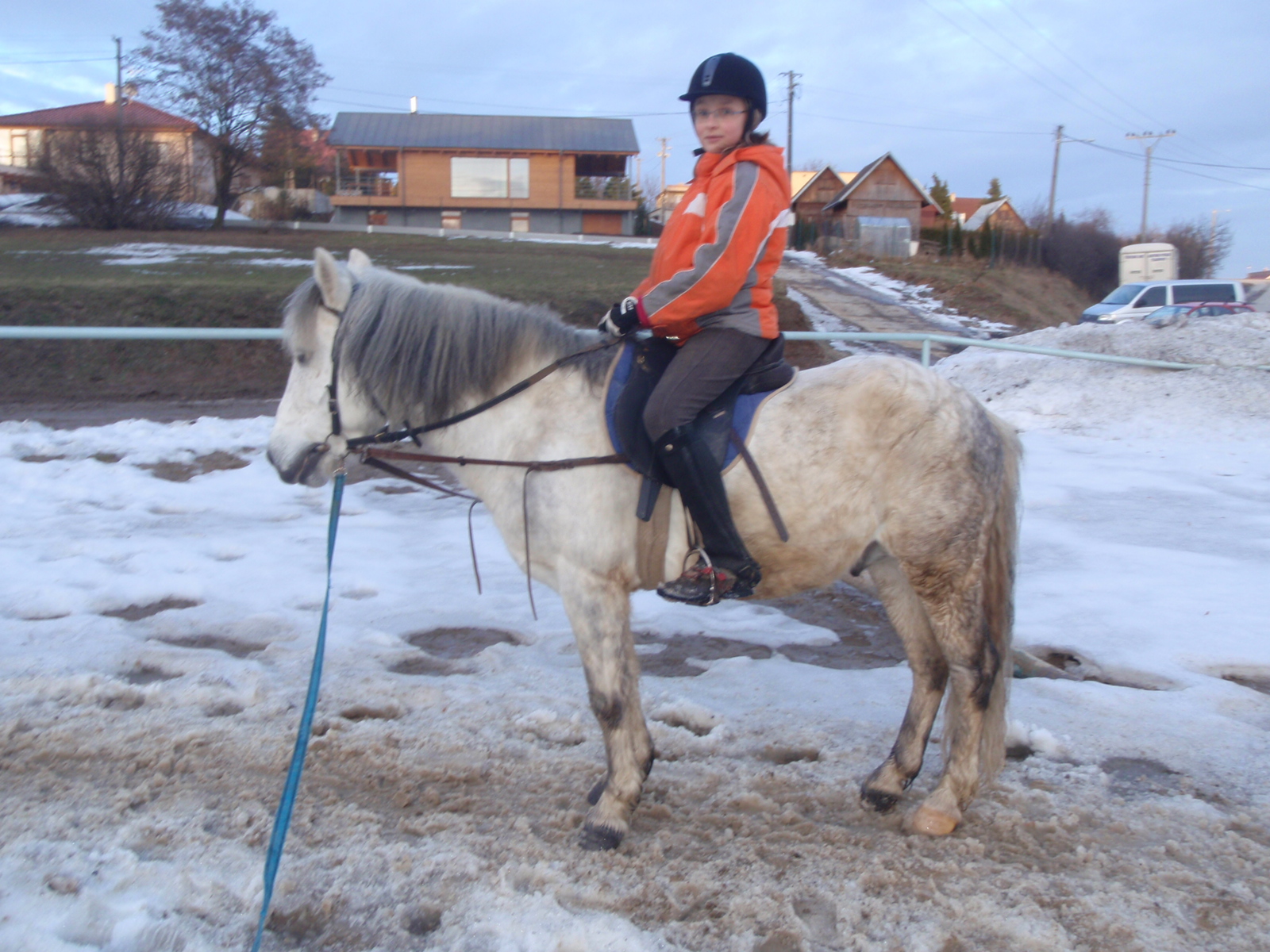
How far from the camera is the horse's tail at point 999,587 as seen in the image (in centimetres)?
306

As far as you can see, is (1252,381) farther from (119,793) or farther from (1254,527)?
(119,793)

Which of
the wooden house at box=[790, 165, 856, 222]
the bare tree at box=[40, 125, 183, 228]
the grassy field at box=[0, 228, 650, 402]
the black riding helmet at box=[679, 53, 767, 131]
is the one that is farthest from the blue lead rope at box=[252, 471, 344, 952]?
the wooden house at box=[790, 165, 856, 222]

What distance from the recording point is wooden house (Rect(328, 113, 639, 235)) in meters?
45.9

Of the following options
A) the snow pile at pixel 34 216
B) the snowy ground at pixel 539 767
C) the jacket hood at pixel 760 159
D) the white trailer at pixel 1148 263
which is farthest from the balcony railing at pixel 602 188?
the jacket hood at pixel 760 159

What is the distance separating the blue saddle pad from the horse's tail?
875 mm

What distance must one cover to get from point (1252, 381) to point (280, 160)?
36643 millimetres

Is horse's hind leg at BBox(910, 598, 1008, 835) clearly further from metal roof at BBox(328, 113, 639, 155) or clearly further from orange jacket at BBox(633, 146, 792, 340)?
metal roof at BBox(328, 113, 639, 155)

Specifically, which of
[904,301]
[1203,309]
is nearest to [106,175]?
[904,301]

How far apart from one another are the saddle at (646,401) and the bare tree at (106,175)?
104ft

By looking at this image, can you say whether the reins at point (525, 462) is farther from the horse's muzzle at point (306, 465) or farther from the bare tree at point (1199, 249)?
the bare tree at point (1199, 249)

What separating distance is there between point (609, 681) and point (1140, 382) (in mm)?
9974

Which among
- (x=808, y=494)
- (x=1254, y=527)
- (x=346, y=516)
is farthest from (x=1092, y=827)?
(x=346, y=516)

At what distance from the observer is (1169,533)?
20.7 ft

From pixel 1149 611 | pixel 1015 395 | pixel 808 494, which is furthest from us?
pixel 1015 395
